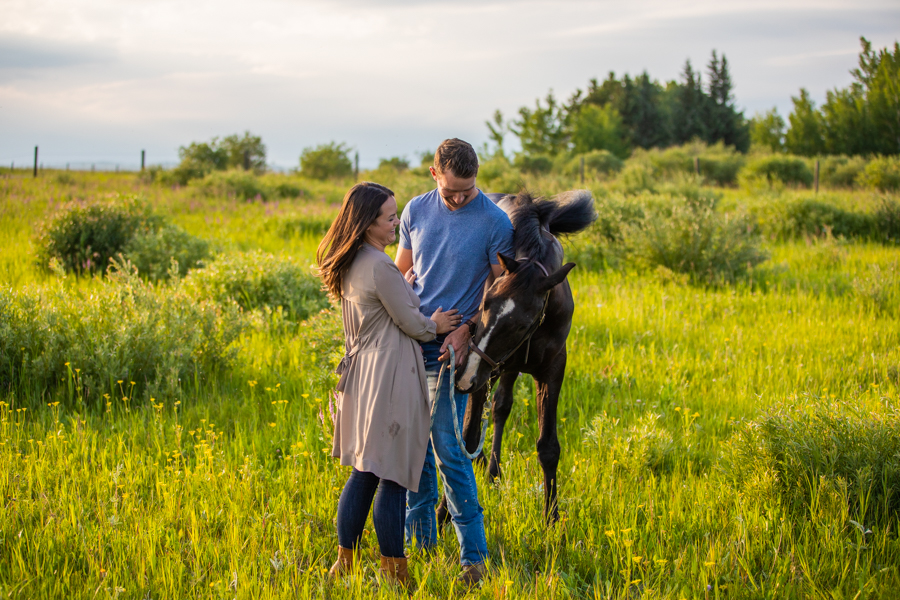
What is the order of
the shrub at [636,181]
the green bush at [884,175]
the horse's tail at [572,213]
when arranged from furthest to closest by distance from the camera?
the green bush at [884,175]
the shrub at [636,181]
the horse's tail at [572,213]

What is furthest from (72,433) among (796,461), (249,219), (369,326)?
(249,219)

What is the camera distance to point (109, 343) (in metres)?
5.02

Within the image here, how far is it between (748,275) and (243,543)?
887 centimetres

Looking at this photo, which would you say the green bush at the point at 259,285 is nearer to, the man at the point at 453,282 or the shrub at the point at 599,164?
the man at the point at 453,282

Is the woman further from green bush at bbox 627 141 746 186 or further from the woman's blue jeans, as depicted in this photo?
green bush at bbox 627 141 746 186

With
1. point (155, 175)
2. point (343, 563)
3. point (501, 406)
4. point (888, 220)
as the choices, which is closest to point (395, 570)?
point (343, 563)

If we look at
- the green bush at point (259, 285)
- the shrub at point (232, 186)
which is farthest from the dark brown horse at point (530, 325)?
the shrub at point (232, 186)

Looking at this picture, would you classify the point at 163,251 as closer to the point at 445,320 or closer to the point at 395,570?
the point at 445,320

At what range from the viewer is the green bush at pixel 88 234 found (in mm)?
8820

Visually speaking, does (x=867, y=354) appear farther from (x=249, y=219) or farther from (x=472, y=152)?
(x=249, y=219)

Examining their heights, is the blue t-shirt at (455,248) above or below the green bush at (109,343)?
above

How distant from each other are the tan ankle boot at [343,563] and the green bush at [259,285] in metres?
4.81

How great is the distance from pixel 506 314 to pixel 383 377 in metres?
0.69

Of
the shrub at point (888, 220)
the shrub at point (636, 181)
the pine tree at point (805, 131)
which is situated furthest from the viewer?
the pine tree at point (805, 131)
